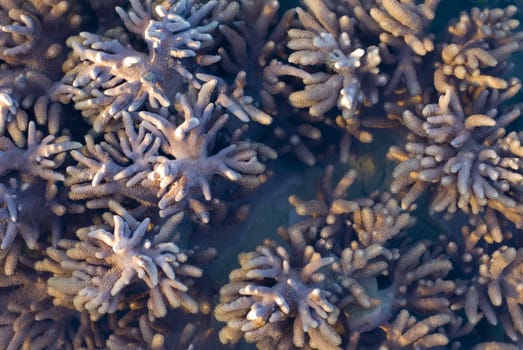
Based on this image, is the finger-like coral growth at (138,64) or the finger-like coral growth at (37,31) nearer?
the finger-like coral growth at (138,64)

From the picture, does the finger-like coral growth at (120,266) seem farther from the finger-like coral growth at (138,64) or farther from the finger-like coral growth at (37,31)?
the finger-like coral growth at (37,31)

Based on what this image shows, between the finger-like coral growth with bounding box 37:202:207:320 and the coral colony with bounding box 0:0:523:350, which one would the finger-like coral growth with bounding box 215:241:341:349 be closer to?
the coral colony with bounding box 0:0:523:350

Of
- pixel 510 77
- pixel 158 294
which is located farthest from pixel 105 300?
pixel 510 77

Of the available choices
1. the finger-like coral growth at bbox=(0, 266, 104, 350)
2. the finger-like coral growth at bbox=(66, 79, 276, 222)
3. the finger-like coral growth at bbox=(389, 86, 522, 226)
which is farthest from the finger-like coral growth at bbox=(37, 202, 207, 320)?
the finger-like coral growth at bbox=(389, 86, 522, 226)

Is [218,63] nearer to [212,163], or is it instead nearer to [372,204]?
[212,163]

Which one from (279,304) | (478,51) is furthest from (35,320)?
(478,51)

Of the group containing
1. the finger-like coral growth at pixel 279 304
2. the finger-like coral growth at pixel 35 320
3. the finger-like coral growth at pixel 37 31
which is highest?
the finger-like coral growth at pixel 37 31

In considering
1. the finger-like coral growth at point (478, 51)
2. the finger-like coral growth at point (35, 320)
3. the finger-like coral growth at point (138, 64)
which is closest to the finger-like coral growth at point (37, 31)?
the finger-like coral growth at point (138, 64)

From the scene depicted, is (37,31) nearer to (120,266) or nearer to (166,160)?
(166,160)
